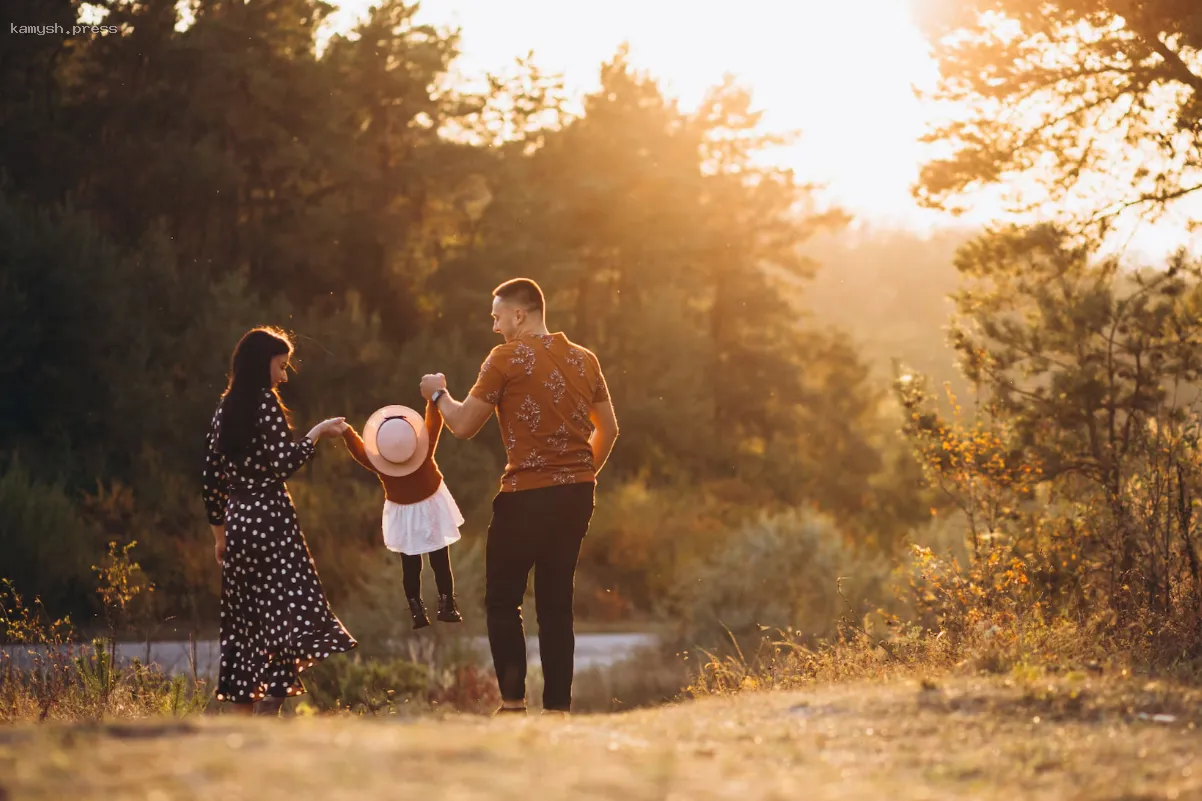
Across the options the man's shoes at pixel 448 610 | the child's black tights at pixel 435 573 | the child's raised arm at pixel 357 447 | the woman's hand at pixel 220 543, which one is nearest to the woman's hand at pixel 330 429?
the child's raised arm at pixel 357 447

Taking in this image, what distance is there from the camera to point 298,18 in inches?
1235

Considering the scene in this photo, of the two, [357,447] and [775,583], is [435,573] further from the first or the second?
[775,583]

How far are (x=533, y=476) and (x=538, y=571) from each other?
478mm

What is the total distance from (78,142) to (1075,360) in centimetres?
2101

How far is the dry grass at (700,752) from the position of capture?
355 cm

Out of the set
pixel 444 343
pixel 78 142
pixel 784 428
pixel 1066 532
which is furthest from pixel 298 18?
pixel 1066 532

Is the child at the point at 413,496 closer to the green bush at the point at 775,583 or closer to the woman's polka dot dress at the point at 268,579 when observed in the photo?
the woman's polka dot dress at the point at 268,579

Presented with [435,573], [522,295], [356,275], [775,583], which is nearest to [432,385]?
[522,295]

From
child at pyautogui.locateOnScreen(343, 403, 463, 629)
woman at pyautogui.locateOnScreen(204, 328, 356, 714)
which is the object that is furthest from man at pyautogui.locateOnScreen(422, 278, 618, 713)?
woman at pyautogui.locateOnScreen(204, 328, 356, 714)

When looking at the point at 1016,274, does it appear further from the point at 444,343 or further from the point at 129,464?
the point at 444,343

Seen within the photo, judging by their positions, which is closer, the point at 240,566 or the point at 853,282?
the point at 240,566

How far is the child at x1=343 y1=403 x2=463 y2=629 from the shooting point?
7.33m

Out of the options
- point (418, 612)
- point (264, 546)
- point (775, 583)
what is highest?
point (264, 546)

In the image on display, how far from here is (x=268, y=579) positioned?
6844 mm
